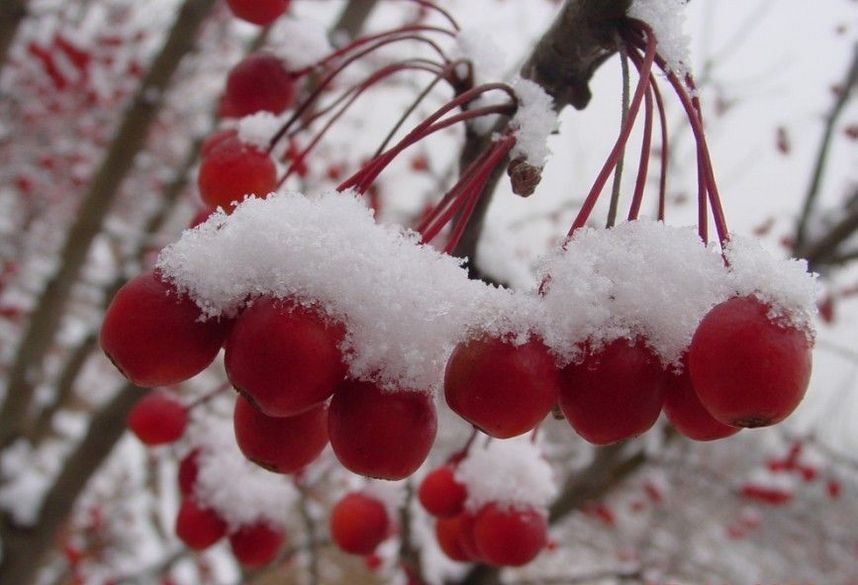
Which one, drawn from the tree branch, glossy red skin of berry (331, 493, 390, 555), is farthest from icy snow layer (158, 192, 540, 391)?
the tree branch

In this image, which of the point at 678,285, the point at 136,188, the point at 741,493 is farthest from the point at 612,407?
the point at 136,188

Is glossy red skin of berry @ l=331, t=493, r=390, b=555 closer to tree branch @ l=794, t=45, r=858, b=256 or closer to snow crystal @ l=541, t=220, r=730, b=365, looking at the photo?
snow crystal @ l=541, t=220, r=730, b=365

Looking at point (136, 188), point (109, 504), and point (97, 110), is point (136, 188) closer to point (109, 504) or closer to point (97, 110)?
point (97, 110)

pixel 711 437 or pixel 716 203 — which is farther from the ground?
pixel 716 203

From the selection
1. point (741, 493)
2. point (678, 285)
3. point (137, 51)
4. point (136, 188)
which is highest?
point (678, 285)

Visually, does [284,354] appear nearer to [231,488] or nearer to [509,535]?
[509,535]

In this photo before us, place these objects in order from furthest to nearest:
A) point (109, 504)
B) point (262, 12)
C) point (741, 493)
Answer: point (109, 504)
point (741, 493)
point (262, 12)
